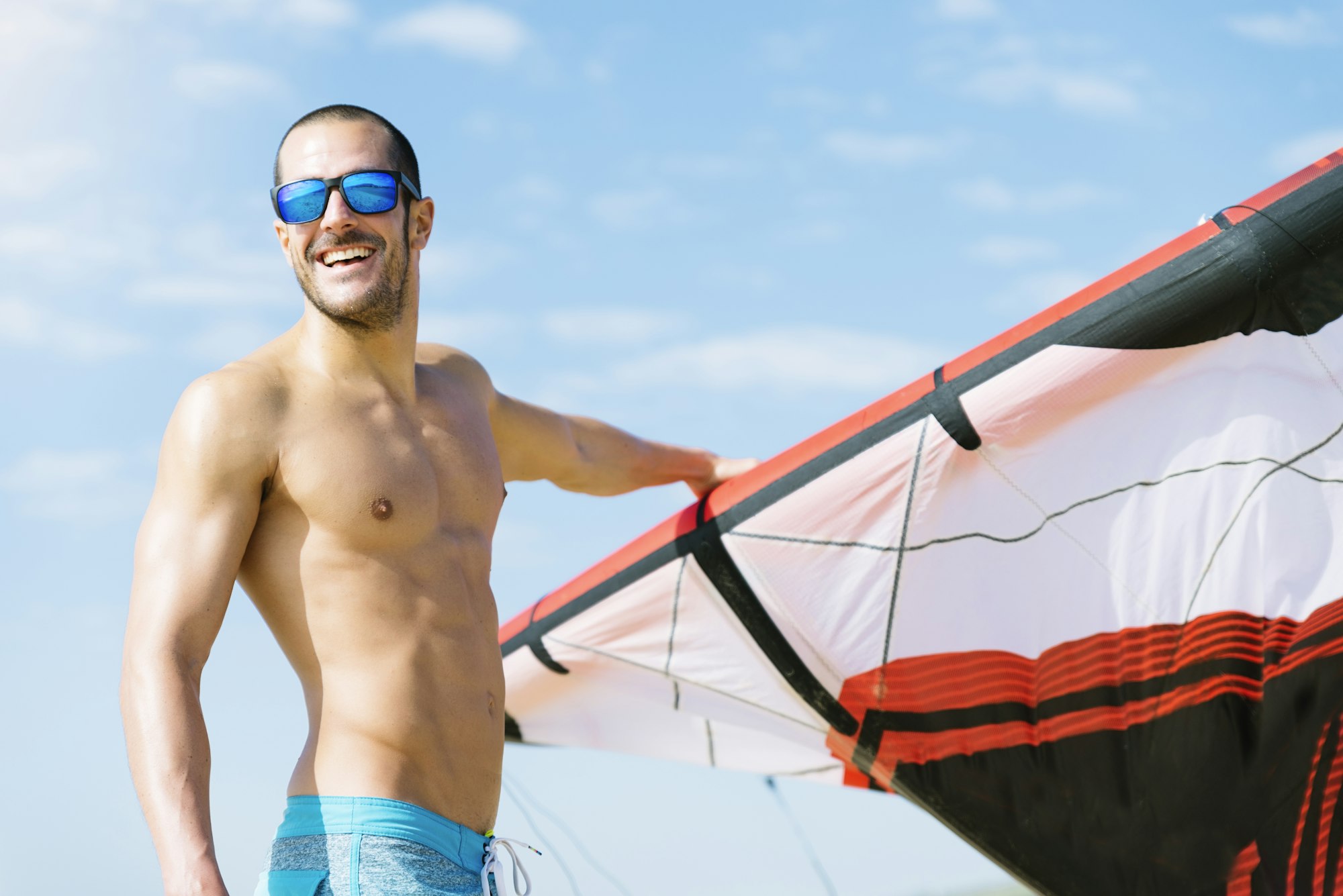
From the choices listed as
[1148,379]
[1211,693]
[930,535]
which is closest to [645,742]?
[930,535]

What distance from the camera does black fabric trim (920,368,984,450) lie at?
3.93 m

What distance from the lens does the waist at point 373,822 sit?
2740mm

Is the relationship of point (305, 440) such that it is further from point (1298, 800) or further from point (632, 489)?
point (1298, 800)

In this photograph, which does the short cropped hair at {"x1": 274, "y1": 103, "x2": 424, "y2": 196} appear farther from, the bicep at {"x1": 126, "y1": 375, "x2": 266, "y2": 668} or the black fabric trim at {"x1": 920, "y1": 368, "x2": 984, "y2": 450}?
the black fabric trim at {"x1": 920, "y1": 368, "x2": 984, "y2": 450}

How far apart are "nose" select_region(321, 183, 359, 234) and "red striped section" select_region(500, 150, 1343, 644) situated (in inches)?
69.6

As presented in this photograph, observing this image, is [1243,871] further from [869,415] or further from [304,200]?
[304,200]

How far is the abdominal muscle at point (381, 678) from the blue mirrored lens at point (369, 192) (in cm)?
77

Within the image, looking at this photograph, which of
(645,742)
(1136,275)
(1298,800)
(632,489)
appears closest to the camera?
(1136,275)

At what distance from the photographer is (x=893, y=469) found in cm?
412

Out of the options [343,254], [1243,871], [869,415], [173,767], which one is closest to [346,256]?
[343,254]

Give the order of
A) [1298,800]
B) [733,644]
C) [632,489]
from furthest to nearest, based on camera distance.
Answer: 1. [733,644]
2. [632,489]
3. [1298,800]

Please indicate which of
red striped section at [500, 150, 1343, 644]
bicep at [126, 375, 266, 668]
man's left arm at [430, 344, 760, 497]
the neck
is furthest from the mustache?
red striped section at [500, 150, 1343, 644]

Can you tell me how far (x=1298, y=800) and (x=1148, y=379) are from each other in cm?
144

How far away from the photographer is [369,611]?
285 centimetres
